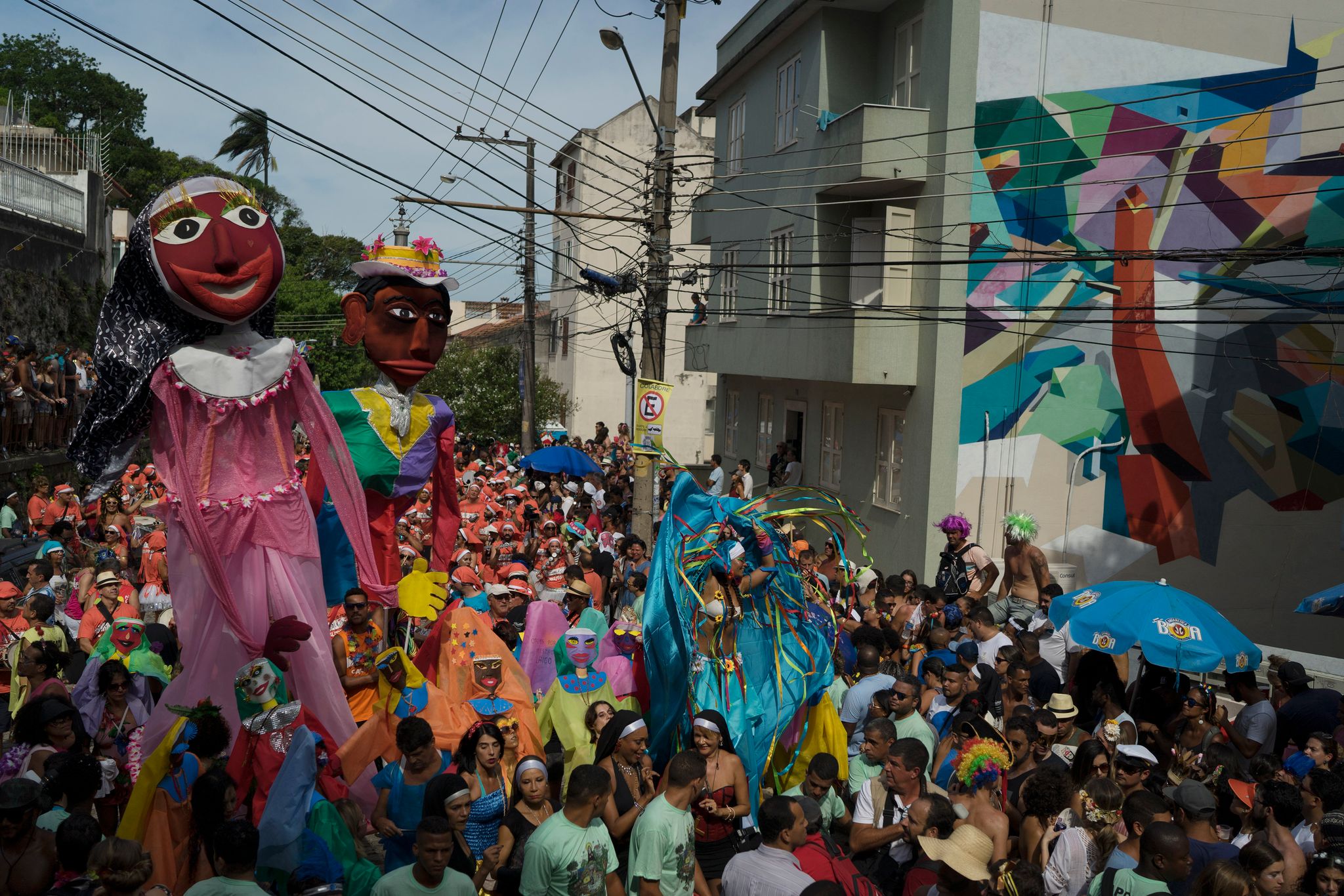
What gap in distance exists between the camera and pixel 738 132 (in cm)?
2361

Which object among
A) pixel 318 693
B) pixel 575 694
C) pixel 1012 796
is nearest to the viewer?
pixel 1012 796

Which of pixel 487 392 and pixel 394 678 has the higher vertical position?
pixel 487 392

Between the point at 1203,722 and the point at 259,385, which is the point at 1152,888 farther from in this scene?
the point at 259,385

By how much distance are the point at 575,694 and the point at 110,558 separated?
5.60 m

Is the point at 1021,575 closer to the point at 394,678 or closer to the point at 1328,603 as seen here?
the point at 1328,603

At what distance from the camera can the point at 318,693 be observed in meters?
6.84

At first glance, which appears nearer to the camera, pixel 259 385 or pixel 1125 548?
pixel 259 385


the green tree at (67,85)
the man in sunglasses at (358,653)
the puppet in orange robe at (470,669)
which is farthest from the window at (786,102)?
the green tree at (67,85)

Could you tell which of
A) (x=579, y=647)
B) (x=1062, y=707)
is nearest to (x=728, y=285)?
(x=579, y=647)

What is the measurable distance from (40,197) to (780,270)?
1282 cm

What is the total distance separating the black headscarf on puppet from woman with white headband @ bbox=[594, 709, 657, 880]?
10.9ft

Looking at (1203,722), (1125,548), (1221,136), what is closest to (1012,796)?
(1203,722)

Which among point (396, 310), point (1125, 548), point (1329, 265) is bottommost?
point (1125, 548)

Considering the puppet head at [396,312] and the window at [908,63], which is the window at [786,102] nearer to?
the window at [908,63]
